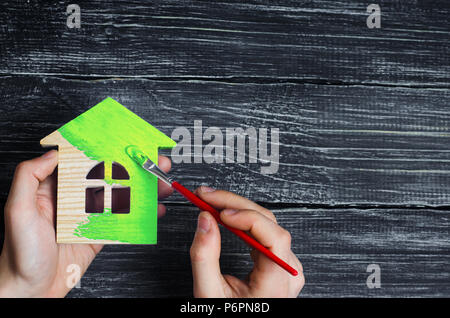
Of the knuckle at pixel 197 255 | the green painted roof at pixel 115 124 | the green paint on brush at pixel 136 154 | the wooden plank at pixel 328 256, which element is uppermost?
the green painted roof at pixel 115 124

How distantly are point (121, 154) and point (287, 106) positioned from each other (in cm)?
43

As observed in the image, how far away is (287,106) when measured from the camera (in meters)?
0.97

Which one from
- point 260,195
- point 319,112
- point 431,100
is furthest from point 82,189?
point 431,100

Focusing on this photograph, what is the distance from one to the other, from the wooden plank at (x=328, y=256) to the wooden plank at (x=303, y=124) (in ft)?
0.15

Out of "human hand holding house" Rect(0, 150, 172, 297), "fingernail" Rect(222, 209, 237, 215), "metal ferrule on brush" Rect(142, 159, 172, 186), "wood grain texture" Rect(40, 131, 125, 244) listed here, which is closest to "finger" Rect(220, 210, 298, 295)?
"fingernail" Rect(222, 209, 237, 215)

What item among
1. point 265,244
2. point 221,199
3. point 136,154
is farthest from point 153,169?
point 265,244

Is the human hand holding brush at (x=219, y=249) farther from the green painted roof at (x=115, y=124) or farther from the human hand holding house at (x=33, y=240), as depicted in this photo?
the human hand holding house at (x=33, y=240)

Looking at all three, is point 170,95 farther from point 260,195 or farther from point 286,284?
point 286,284

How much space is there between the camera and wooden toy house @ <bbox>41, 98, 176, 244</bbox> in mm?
753

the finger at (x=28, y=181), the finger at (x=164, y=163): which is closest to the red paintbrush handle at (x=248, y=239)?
the finger at (x=164, y=163)

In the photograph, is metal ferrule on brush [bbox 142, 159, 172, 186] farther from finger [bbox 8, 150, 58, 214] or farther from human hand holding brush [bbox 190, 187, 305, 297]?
finger [bbox 8, 150, 58, 214]

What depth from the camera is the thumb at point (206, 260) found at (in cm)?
71

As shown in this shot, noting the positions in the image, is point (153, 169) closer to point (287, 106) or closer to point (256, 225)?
point (256, 225)

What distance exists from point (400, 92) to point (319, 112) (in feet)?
0.69
